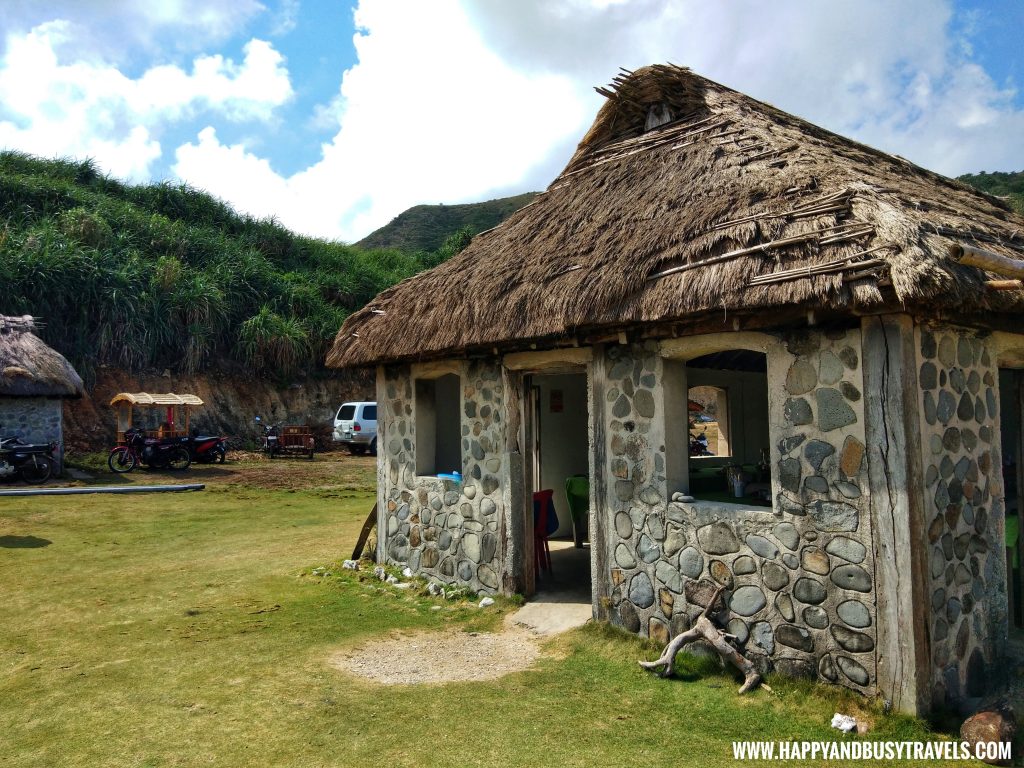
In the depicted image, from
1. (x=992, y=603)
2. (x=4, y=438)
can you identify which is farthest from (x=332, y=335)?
(x=992, y=603)

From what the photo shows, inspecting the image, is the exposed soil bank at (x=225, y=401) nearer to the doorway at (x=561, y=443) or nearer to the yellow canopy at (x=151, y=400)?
the yellow canopy at (x=151, y=400)

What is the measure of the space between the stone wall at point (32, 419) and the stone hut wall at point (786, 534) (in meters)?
14.8

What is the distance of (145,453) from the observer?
658 inches

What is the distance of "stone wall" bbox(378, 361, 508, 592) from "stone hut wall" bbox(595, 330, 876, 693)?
1696 millimetres

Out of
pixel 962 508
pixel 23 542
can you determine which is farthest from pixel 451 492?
pixel 23 542

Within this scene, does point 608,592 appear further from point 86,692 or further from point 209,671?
point 86,692

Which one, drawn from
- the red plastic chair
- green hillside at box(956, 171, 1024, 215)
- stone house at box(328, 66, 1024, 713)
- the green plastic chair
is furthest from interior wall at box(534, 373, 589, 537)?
green hillside at box(956, 171, 1024, 215)

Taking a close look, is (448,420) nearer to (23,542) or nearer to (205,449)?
(23,542)

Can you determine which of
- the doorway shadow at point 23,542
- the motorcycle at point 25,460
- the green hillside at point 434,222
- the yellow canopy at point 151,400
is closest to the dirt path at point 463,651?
the doorway shadow at point 23,542

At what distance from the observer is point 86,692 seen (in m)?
4.93

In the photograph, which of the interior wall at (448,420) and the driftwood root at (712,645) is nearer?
the driftwood root at (712,645)

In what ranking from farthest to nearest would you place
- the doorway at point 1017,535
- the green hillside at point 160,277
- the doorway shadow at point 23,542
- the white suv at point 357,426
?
the white suv at point 357,426
the green hillside at point 160,277
the doorway shadow at point 23,542
the doorway at point 1017,535

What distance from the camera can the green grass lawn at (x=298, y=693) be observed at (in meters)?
4.07

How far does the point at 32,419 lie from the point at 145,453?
7.64ft
